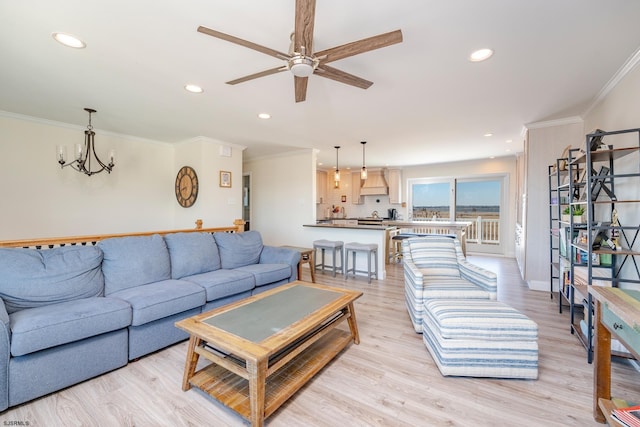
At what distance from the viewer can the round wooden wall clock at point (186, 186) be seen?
4715mm

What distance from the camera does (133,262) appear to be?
2.60 metres

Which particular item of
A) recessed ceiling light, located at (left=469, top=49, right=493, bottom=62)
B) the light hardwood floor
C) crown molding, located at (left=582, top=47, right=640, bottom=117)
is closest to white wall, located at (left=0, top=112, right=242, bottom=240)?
the light hardwood floor

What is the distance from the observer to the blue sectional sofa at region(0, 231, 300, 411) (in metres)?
1.69

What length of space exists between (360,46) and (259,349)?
1.83 metres

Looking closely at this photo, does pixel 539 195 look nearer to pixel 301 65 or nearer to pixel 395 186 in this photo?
pixel 301 65

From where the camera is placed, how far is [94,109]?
11.0 feet

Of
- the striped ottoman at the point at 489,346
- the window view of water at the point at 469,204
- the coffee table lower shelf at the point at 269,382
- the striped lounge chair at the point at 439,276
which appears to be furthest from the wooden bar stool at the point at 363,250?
the window view of water at the point at 469,204

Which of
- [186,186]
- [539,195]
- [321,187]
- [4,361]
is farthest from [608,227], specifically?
[321,187]

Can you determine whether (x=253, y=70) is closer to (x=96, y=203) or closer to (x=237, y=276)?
(x=237, y=276)

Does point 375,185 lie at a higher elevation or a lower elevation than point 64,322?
higher

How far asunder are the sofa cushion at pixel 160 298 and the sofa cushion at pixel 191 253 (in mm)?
295

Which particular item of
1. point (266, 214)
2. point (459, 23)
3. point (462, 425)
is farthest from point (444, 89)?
point (266, 214)

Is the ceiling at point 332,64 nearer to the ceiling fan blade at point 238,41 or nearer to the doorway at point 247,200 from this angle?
the ceiling fan blade at point 238,41

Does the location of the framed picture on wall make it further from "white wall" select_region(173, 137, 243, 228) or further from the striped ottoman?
the striped ottoman
